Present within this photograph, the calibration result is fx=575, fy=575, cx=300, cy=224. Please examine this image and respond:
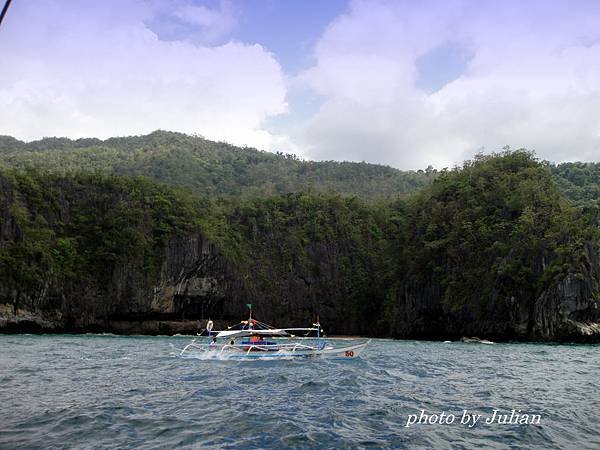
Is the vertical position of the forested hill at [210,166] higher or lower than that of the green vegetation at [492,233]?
higher

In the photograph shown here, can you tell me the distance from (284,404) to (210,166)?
116 meters

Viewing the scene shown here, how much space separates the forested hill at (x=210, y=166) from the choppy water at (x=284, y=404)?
265 feet

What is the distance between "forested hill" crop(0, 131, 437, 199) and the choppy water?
265 feet

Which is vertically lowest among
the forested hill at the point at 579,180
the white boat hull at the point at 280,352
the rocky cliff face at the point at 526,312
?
the white boat hull at the point at 280,352

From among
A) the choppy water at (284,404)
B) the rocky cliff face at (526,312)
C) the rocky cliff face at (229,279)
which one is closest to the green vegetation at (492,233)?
the rocky cliff face at (526,312)

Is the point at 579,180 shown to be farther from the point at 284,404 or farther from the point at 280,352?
the point at 284,404

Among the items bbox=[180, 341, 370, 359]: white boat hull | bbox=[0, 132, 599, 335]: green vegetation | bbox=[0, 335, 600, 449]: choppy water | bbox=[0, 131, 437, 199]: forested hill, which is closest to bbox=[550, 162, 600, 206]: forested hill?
bbox=[0, 132, 599, 335]: green vegetation

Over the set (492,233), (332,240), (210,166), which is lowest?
(492,233)

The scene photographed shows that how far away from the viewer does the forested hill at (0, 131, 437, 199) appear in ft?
373

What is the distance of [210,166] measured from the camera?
5025 inches

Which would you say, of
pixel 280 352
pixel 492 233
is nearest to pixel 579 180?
pixel 492 233

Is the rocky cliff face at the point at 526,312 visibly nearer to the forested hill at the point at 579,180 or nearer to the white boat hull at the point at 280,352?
the forested hill at the point at 579,180

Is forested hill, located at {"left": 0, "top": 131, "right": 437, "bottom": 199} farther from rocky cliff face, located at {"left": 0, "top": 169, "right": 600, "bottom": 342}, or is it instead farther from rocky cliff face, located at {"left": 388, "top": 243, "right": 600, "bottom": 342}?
rocky cliff face, located at {"left": 388, "top": 243, "right": 600, "bottom": 342}

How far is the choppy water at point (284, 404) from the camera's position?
36.6 ft
